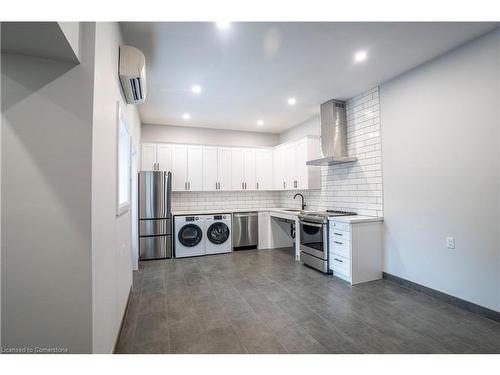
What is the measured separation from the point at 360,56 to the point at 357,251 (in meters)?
2.43

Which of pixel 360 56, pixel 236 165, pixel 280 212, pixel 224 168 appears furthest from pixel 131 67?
pixel 280 212

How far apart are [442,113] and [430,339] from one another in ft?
7.63

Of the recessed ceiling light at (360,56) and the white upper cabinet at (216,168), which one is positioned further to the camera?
the white upper cabinet at (216,168)

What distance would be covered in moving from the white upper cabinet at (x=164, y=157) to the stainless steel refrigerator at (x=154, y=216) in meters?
0.58

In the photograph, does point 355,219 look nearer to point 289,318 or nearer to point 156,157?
point 289,318

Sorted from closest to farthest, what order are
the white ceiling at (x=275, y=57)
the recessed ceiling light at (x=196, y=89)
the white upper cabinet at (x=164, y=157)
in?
the white ceiling at (x=275, y=57) < the recessed ceiling light at (x=196, y=89) < the white upper cabinet at (x=164, y=157)

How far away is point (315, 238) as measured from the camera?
12.8 feet

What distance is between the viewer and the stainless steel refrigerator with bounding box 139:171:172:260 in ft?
14.7

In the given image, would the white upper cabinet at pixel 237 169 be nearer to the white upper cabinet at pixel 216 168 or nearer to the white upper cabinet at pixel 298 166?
the white upper cabinet at pixel 216 168

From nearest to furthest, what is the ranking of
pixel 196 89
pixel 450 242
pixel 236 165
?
pixel 450 242 → pixel 196 89 → pixel 236 165

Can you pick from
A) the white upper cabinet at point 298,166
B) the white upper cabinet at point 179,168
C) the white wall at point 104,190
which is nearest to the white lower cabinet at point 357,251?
the white upper cabinet at point 298,166

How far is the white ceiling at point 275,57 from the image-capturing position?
229 cm

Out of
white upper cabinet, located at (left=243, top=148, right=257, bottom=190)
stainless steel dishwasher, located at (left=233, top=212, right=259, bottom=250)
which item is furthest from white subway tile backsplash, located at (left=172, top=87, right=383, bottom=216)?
white upper cabinet, located at (left=243, top=148, right=257, bottom=190)
